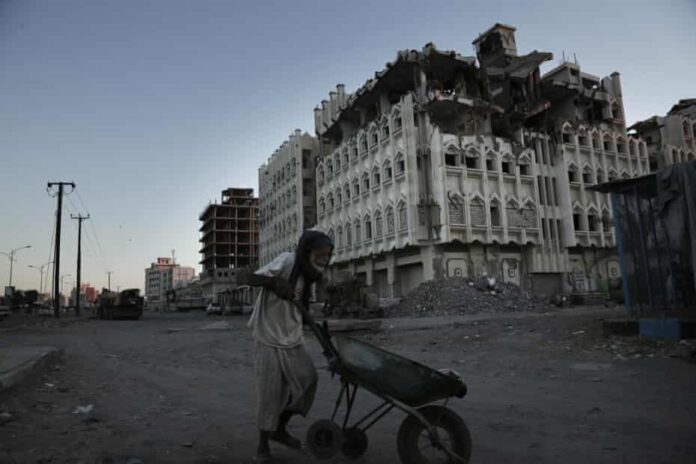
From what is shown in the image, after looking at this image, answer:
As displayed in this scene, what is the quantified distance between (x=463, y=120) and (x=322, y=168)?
1452 centimetres

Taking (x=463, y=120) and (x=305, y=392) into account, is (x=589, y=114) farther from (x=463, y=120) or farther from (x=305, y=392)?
(x=305, y=392)

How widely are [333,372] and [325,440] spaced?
19.1 inches

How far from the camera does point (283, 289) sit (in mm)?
3309

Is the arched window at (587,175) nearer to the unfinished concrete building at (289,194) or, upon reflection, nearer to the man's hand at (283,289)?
the unfinished concrete building at (289,194)

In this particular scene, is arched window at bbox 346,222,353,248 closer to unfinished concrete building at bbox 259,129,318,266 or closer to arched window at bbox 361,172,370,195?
arched window at bbox 361,172,370,195

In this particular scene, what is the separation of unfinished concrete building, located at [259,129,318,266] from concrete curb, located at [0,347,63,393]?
1477 inches

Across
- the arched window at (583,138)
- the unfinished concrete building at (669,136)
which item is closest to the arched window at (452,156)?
the arched window at (583,138)

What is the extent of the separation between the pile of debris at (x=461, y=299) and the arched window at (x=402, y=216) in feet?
13.8

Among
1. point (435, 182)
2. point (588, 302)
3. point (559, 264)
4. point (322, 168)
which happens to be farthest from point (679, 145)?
point (322, 168)

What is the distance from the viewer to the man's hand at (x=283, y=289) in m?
3.31

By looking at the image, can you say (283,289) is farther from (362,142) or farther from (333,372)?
(362,142)

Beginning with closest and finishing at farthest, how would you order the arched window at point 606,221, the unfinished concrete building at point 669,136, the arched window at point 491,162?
1. the arched window at point 491,162
2. the arched window at point 606,221
3. the unfinished concrete building at point 669,136

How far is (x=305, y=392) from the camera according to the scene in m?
3.43

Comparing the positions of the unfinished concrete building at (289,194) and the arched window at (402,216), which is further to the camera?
the unfinished concrete building at (289,194)
